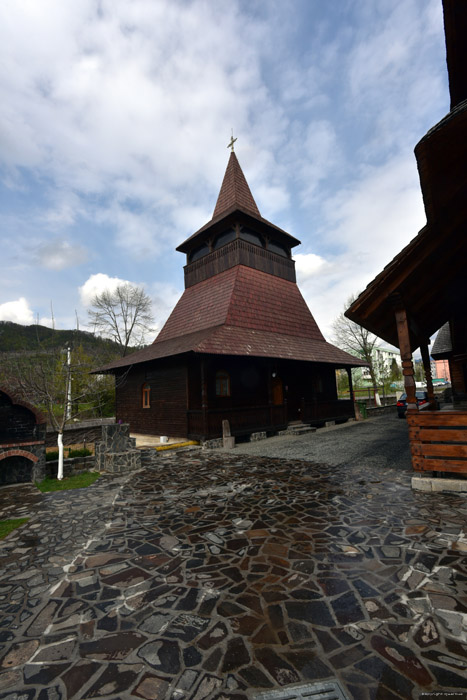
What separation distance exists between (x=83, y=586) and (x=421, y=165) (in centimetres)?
671

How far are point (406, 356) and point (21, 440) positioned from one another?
910cm

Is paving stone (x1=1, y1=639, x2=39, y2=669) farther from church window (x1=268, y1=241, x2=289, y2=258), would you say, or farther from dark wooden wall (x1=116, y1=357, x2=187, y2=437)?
church window (x1=268, y1=241, x2=289, y2=258)

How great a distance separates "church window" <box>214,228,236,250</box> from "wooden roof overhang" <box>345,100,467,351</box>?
11.2 metres

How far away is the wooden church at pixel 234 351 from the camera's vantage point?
44.7ft

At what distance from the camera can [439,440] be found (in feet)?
19.5

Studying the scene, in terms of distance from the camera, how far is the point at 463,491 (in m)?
5.61

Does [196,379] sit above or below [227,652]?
above

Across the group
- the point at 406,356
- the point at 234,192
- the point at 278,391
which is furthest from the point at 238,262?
the point at 406,356

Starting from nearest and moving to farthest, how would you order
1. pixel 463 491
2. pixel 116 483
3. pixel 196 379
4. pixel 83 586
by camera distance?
1. pixel 83 586
2. pixel 463 491
3. pixel 116 483
4. pixel 196 379

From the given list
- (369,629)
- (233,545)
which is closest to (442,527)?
(369,629)

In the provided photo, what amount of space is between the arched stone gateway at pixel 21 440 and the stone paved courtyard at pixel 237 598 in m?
2.75

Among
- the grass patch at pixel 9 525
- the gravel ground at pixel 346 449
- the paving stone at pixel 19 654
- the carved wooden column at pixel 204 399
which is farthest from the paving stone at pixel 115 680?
the carved wooden column at pixel 204 399

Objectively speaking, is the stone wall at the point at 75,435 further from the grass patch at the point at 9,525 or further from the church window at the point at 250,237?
the church window at the point at 250,237

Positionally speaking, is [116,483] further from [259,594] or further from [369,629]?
[369,629]
